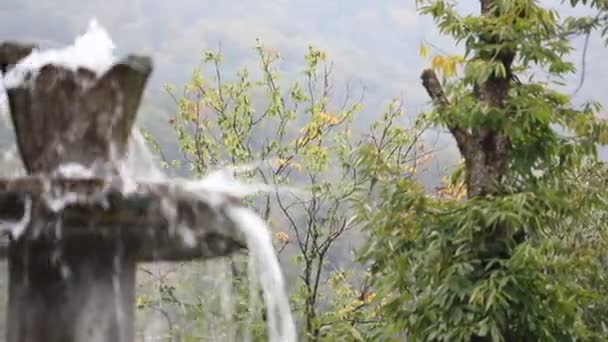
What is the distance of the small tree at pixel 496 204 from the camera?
4918mm

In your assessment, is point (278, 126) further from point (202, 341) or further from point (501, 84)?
point (501, 84)

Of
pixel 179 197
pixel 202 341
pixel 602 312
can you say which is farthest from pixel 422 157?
pixel 179 197

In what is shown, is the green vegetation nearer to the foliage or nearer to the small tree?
the small tree

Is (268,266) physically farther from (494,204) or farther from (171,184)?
(494,204)

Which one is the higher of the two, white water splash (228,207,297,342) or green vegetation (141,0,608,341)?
green vegetation (141,0,608,341)

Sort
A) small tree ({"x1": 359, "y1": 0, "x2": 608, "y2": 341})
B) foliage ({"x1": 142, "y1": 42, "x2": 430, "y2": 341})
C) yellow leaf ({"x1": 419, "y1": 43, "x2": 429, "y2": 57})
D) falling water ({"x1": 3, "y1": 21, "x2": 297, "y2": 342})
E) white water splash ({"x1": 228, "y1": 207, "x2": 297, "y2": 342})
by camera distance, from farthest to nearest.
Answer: foliage ({"x1": 142, "y1": 42, "x2": 430, "y2": 341}) < yellow leaf ({"x1": 419, "y1": 43, "x2": 429, "y2": 57}) < small tree ({"x1": 359, "y1": 0, "x2": 608, "y2": 341}) < white water splash ({"x1": 228, "y1": 207, "x2": 297, "y2": 342}) < falling water ({"x1": 3, "y1": 21, "x2": 297, "y2": 342})

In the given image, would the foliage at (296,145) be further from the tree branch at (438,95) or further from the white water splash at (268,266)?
the white water splash at (268,266)

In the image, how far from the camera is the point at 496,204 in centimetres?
483

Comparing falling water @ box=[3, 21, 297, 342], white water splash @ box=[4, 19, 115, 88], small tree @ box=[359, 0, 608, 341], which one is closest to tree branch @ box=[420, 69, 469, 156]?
small tree @ box=[359, 0, 608, 341]

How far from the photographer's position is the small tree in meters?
4.92

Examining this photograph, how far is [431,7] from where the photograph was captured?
550 cm

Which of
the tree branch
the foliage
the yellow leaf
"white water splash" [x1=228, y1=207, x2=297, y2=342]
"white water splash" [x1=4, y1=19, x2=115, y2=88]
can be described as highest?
the foliage

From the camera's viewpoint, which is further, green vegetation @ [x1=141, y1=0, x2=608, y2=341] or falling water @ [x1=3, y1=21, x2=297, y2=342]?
green vegetation @ [x1=141, y1=0, x2=608, y2=341]

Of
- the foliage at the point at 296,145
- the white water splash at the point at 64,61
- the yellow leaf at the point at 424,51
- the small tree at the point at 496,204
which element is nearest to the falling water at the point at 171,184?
the white water splash at the point at 64,61
